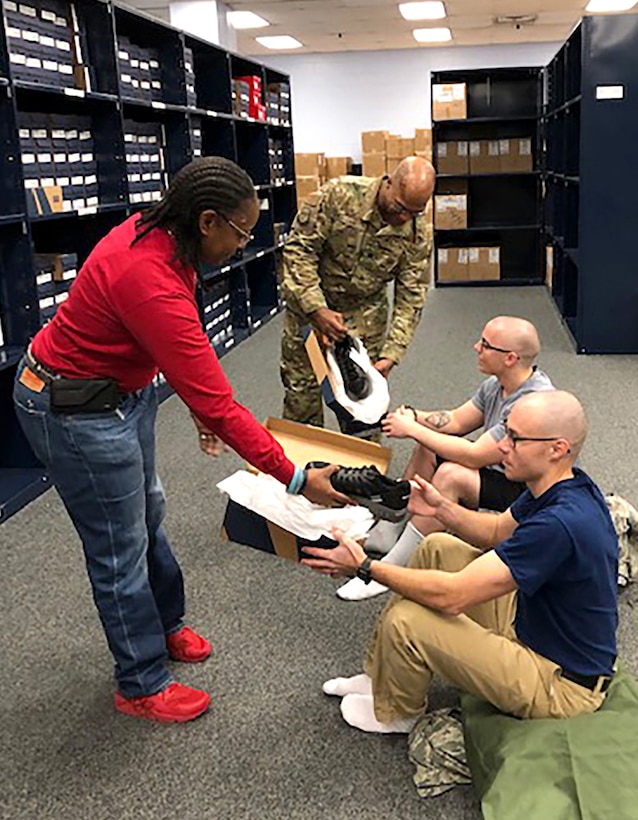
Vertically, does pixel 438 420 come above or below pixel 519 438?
below

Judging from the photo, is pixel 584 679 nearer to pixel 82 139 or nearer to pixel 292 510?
pixel 292 510

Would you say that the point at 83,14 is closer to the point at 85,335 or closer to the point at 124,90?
the point at 124,90

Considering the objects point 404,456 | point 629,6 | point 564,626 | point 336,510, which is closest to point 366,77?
point 629,6

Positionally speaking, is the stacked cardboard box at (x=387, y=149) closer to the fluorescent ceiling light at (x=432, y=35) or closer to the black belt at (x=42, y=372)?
the fluorescent ceiling light at (x=432, y=35)

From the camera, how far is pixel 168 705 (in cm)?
221

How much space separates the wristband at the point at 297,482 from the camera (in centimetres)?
200

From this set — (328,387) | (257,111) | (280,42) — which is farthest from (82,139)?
(280,42)

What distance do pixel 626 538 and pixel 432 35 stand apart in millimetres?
10904

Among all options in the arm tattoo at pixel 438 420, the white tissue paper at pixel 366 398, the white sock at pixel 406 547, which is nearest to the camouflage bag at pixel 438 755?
the white sock at pixel 406 547

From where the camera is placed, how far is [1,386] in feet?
12.6

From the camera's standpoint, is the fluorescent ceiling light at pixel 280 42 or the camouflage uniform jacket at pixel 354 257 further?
the fluorescent ceiling light at pixel 280 42

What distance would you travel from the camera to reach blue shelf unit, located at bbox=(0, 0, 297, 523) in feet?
12.1

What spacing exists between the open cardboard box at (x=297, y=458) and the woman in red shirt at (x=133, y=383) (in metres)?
0.78

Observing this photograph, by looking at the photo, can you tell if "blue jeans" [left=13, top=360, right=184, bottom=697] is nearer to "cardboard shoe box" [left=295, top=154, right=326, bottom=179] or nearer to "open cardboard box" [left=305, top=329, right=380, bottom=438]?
"open cardboard box" [left=305, top=329, right=380, bottom=438]
